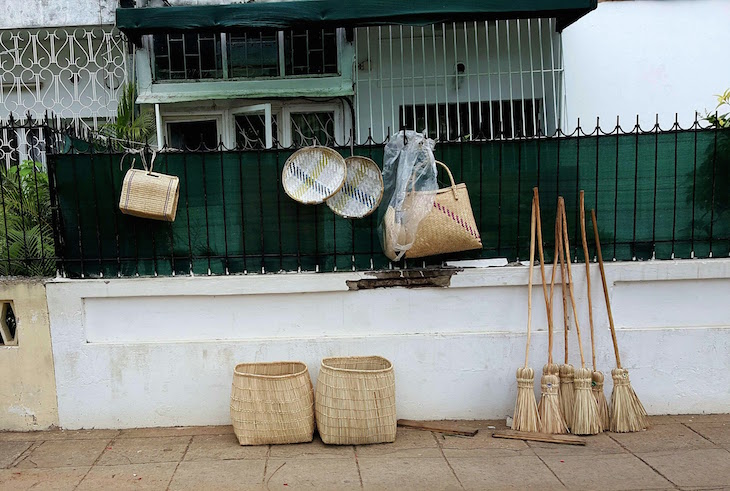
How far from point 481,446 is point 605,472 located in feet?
2.77

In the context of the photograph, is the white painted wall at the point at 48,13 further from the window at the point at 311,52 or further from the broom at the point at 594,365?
the broom at the point at 594,365

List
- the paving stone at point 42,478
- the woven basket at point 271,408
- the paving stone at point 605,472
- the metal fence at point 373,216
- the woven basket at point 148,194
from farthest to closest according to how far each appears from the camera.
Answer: the metal fence at point 373,216, the woven basket at point 148,194, the woven basket at point 271,408, the paving stone at point 42,478, the paving stone at point 605,472

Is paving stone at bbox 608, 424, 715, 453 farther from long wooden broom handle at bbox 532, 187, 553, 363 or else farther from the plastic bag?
the plastic bag

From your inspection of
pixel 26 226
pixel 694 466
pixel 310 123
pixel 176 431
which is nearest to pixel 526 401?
pixel 694 466

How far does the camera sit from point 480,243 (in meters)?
4.73

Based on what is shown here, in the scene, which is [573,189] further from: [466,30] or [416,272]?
[466,30]

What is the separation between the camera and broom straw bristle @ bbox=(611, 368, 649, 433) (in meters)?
4.66

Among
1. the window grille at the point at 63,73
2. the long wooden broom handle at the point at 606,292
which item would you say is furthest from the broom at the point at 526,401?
the window grille at the point at 63,73

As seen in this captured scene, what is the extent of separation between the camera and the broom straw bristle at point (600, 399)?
4.63 metres

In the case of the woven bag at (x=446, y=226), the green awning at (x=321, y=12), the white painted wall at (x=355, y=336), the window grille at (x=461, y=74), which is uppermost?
the green awning at (x=321, y=12)

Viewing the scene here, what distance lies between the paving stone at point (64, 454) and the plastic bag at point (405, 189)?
2.58 meters

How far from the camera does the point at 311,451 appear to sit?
445 cm

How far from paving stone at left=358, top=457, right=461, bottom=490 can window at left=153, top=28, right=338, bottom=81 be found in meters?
4.63

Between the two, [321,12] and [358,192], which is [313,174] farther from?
[321,12]
